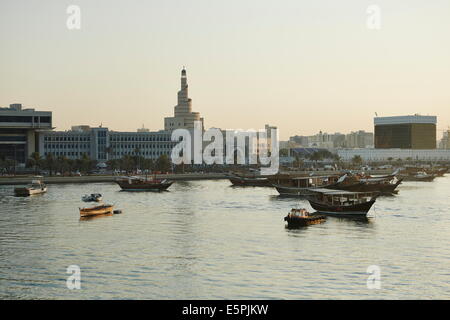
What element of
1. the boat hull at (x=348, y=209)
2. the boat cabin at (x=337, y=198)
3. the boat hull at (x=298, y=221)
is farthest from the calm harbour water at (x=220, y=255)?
the boat cabin at (x=337, y=198)

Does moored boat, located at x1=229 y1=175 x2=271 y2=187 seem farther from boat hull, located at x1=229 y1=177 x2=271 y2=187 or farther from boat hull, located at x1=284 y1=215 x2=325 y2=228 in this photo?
boat hull, located at x1=284 y1=215 x2=325 y2=228

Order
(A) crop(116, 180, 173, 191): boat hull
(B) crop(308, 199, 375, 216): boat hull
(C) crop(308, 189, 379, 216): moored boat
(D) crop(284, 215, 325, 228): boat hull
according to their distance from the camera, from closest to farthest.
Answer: (D) crop(284, 215, 325, 228): boat hull < (B) crop(308, 199, 375, 216): boat hull < (C) crop(308, 189, 379, 216): moored boat < (A) crop(116, 180, 173, 191): boat hull

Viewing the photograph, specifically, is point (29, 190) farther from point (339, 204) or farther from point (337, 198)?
point (339, 204)

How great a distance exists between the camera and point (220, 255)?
5066 cm

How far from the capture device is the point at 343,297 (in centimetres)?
3734

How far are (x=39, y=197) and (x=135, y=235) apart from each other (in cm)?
6226

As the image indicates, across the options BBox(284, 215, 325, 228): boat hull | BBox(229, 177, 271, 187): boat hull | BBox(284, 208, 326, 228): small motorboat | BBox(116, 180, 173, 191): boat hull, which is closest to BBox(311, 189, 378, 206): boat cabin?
BBox(284, 208, 326, 228): small motorboat

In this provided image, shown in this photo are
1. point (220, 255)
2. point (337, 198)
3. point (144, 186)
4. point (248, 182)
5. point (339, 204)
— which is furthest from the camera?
point (248, 182)

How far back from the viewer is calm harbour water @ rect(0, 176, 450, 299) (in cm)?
3906

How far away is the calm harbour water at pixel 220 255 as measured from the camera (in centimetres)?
3906

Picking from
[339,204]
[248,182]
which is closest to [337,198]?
[339,204]

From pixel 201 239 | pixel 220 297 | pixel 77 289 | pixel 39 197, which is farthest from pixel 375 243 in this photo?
pixel 39 197

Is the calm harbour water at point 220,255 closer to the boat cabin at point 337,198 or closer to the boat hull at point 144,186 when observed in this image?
the boat cabin at point 337,198
